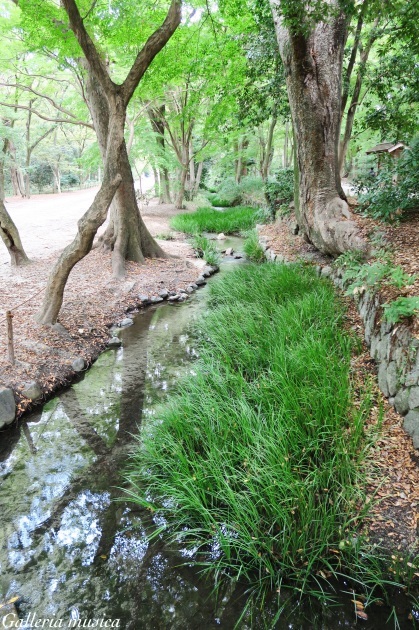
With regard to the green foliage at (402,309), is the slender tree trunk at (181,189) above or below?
above

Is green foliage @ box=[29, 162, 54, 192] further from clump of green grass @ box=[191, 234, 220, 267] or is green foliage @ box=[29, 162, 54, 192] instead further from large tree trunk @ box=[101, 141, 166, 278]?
large tree trunk @ box=[101, 141, 166, 278]

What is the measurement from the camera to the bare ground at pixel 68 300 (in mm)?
4594

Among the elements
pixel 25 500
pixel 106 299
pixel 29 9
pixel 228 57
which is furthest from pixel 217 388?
pixel 228 57

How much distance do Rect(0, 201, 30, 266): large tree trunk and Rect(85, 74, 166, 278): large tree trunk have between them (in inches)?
77.8

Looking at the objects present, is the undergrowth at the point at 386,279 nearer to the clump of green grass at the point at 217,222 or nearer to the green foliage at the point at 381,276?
the green foliage at the point at 381,276

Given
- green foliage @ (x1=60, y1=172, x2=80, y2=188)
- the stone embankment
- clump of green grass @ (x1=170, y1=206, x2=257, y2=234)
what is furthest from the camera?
green foliage @ (x1=60, y1=172, x2=80, y2=188)

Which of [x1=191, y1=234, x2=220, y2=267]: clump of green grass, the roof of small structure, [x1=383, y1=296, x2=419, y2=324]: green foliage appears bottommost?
[x1=191, y1=234, x2=220, y2=267]: clump of green grass

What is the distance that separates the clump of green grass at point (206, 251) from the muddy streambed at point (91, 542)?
19.7 ft

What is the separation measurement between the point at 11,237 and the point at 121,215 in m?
2.34

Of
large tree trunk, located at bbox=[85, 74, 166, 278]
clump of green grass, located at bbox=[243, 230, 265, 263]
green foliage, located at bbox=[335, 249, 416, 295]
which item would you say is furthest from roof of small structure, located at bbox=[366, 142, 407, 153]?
large tree trunk, located at bbox=[85, 74, 166, 278]

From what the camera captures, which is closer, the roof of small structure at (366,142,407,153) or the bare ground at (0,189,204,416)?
the bare ground at (0,189,204,416)

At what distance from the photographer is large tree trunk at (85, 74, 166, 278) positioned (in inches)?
315


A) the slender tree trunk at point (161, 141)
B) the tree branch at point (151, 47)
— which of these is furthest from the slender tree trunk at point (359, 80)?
the slender tree trunk at point (161, 141)

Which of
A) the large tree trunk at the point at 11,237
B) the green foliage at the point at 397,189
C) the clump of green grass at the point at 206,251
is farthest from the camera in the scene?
the clump of green grass at the point at 206,251
